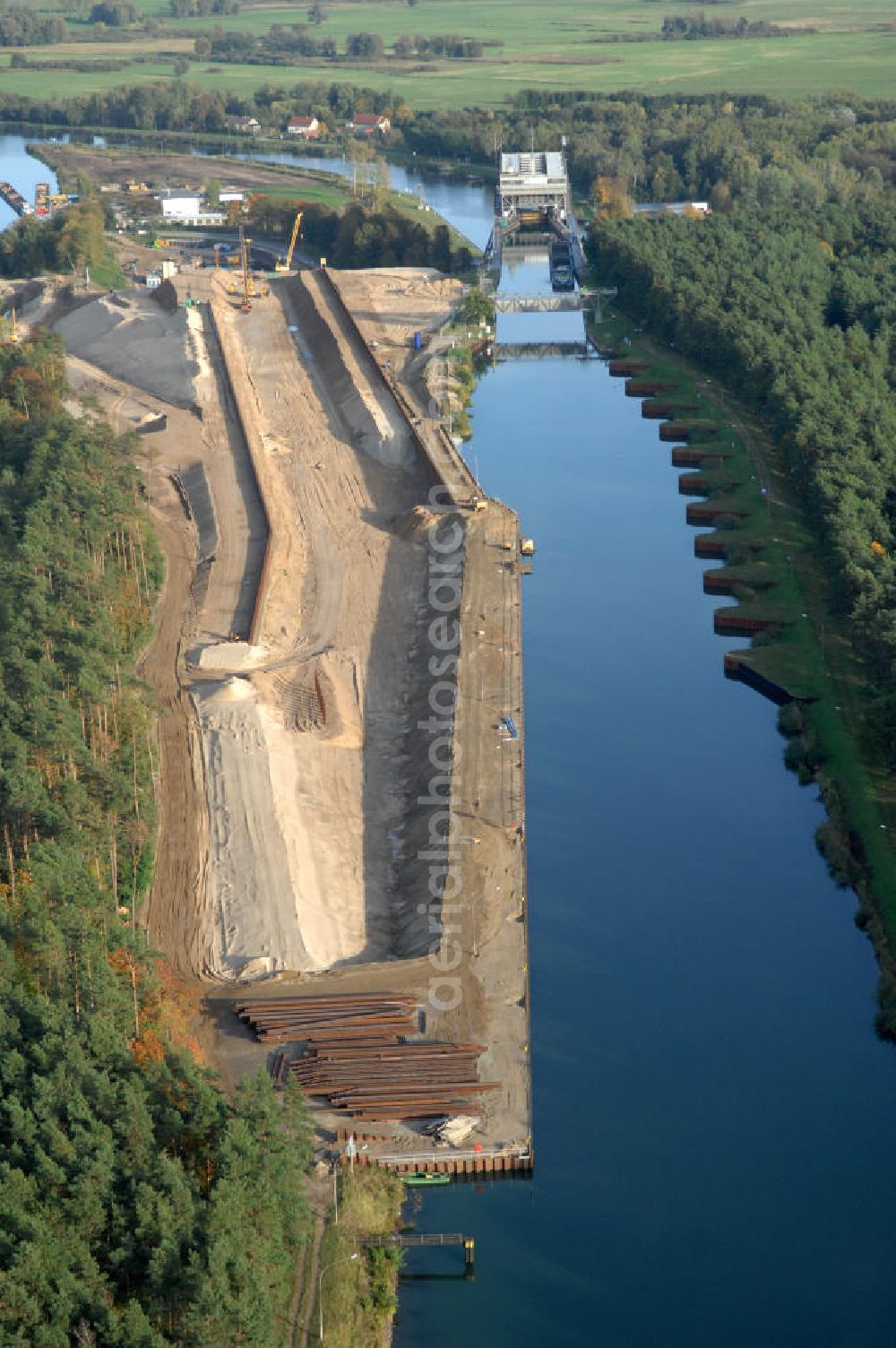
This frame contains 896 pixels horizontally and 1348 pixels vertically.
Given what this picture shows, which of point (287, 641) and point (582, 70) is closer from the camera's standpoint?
point (287, 641)

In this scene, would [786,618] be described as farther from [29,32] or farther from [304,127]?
[29,32]

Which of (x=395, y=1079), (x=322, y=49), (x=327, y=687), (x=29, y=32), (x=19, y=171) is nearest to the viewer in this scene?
(x=395, y=1079)

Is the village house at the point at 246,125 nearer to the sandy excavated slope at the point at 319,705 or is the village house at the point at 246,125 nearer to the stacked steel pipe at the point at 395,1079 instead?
the sandy excavated slope at the point at 319,705

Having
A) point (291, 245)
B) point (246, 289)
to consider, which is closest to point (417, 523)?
point (246, 289)

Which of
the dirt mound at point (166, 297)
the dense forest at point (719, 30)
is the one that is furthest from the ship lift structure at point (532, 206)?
the dense forest at point (719, 30)

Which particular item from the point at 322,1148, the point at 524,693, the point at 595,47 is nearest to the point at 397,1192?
the point at 322,1148

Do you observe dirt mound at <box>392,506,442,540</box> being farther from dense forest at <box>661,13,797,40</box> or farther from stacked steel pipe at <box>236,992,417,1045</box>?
dense forest at <box>661,13,797,40</box>
